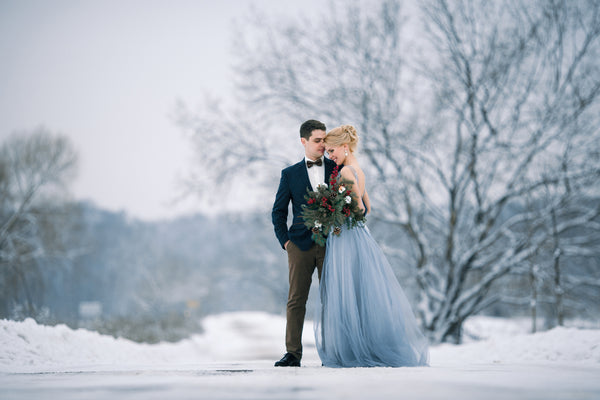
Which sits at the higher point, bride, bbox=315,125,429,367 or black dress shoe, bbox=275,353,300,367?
bride, bbox=315,125,429,367

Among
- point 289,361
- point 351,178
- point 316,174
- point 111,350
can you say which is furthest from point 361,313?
point 111,350

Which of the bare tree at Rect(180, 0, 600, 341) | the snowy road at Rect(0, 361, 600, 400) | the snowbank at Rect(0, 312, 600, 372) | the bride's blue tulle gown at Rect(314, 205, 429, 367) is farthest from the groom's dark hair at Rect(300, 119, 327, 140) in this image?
the bare tree at Rect(180, 0, 600, 341)

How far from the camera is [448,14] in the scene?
13.5m

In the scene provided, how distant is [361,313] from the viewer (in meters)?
5.11

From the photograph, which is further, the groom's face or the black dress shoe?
the groom's face

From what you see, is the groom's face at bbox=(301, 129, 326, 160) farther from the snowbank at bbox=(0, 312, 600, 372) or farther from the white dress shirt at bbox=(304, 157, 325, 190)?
the snowbank at bbox=(0, 312, 600, 372)

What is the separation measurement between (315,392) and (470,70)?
462 inches

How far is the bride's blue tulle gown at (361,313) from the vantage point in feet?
16.4

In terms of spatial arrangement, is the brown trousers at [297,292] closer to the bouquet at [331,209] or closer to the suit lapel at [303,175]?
the bouquet at [331,209]

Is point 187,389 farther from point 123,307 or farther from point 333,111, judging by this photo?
point 123,307

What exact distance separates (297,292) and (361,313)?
0.60 meters

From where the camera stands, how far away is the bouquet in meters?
5.00

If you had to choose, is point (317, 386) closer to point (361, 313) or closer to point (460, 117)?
point (361, 313)

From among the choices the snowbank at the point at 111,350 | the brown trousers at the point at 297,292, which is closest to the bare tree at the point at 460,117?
the snowbank at the point at 111,350
